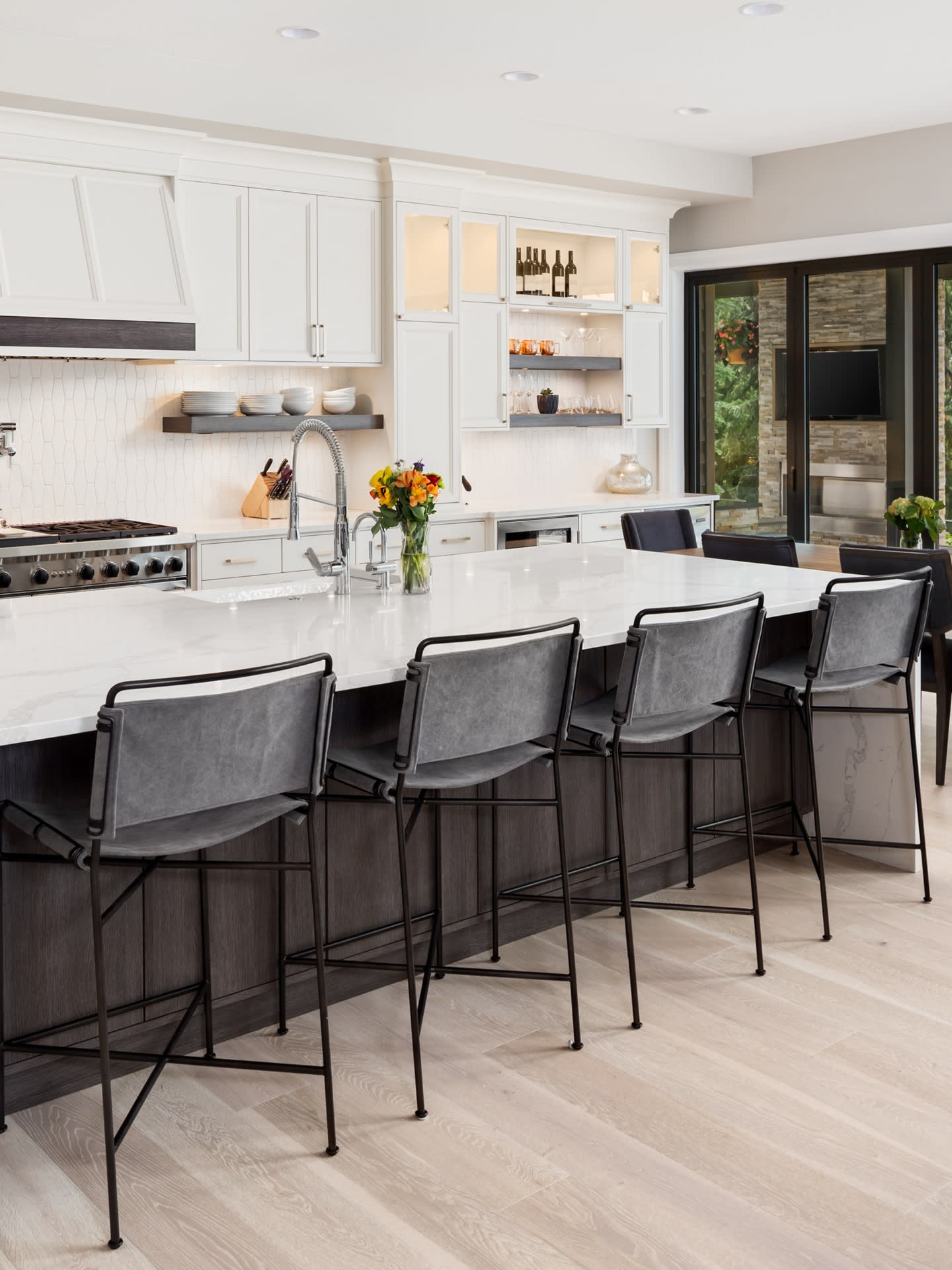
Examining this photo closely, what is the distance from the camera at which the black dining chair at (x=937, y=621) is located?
4582 mm

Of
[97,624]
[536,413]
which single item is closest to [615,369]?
[536,413]

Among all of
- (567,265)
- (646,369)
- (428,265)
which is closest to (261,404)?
(428,265)

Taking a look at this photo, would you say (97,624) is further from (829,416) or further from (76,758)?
(829,416)

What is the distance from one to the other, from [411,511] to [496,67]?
2.72 metres

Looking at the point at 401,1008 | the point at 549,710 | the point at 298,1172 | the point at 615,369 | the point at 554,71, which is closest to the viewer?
the point at 298,1172

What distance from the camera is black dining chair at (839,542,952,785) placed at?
458 centimetres

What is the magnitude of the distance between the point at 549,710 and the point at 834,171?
209 inches

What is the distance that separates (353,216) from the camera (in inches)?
240

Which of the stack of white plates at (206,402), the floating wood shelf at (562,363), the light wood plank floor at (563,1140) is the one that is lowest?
the light wood plank floor at (563,1140)

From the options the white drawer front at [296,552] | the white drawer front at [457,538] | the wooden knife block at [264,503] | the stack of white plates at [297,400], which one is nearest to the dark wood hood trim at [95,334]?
the stack of white plates at [297,400]

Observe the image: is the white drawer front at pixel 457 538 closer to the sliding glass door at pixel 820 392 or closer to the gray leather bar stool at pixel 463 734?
the sliding glass door at pixel 820 392

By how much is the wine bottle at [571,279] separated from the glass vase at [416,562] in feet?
13.5

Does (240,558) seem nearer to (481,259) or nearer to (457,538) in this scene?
(457,538)

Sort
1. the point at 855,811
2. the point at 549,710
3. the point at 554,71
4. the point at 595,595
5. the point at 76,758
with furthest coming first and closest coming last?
the point at 554,71 → the point at 855,811 → the point at 595,595 → the point at 549,710 → the point at 76,758
